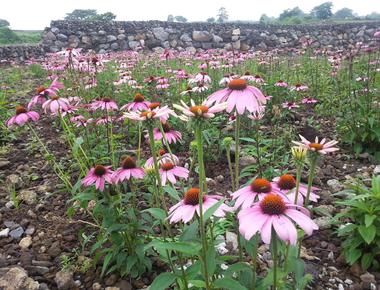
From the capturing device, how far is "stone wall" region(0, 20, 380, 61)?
13.7 metres

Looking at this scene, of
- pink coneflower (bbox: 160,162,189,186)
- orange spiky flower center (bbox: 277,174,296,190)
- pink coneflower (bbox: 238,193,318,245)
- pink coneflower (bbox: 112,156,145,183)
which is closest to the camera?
pink coneflower (bbox: 238,193,318,245)

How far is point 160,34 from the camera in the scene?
14.6 m

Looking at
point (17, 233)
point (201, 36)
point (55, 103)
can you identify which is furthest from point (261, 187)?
point (201, 36)

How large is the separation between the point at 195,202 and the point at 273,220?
0.34 meters

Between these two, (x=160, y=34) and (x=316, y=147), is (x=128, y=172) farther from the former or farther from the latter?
(x=160, y=34)

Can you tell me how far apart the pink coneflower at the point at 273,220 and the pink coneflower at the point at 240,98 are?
1.09 ft

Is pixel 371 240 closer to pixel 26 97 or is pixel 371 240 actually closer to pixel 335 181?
pixel 335 181

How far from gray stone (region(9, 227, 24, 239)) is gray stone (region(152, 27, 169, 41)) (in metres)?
12.9

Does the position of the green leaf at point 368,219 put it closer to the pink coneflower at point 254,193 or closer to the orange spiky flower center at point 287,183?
the orange spiky flower center at point 287,183

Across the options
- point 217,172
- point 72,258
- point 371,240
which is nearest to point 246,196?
point 371,240

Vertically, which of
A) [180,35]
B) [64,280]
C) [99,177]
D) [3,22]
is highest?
[3,22]

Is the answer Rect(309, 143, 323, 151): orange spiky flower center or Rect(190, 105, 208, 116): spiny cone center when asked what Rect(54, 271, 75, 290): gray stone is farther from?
Rect(309, 143, 323, 151): orange spiky flower center

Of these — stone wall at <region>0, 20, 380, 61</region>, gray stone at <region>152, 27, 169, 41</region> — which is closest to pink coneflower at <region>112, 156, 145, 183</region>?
stone wall at <region>0, 20, 380, 61</region>

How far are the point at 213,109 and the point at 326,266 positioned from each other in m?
1.41
